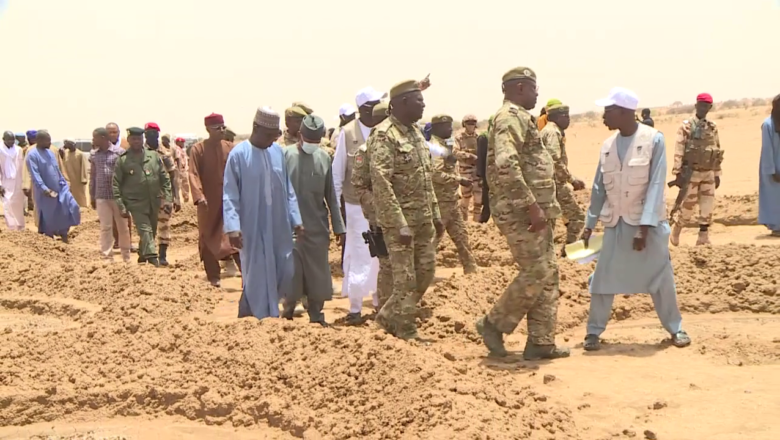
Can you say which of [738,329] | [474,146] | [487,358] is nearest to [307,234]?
[487,358]

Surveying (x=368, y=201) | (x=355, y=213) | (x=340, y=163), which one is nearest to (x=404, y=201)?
(x=368, y=201)

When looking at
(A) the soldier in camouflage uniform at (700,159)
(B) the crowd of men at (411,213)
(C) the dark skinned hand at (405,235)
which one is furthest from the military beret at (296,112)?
(A) the soldier in camouflage uniform at (700,159)

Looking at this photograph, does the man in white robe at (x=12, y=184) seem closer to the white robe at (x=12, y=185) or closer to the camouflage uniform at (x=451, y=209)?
the white robe at (x=12, y=185)

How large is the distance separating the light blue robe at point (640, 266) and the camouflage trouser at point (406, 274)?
4.01 ft

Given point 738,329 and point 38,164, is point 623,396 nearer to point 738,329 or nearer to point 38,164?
point 738,329

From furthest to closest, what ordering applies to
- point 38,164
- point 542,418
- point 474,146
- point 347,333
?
point 474,146 → point 38,164 → point 347,333 → point 542,418

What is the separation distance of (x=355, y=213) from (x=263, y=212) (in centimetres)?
119

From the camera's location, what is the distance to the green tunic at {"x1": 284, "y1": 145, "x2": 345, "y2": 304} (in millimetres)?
7160

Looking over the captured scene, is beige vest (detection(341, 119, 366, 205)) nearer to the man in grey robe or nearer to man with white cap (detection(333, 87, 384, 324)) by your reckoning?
man with white cap (detection(333, 87, 384, 324))

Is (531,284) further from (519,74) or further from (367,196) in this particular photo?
(367,196)

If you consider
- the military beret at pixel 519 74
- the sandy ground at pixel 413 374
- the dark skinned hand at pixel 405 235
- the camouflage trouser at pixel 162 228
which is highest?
the military beret at pixel 519 74

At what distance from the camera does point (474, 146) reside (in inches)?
551

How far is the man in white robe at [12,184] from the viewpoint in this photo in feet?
50.1

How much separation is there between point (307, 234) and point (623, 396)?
3.10 metres
